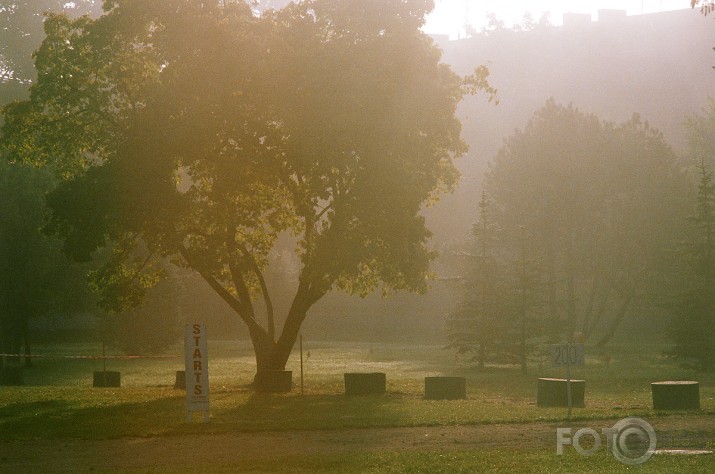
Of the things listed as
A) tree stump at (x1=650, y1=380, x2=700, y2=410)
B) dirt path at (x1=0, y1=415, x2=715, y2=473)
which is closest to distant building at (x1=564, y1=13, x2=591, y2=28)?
tree stump at (x1=650, y1=380, x2=700, y2=410)

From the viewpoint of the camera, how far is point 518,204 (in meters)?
70.7

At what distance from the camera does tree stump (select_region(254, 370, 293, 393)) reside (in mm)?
32750

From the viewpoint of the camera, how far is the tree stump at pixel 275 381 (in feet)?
107

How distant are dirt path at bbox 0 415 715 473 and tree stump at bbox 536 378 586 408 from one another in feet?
19.2

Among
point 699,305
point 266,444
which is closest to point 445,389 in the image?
point 266,444

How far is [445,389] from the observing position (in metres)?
29.9

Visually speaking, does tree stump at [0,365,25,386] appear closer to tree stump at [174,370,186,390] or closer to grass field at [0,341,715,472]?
grass field at [0,341,715,472]

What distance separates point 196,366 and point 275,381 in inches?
506

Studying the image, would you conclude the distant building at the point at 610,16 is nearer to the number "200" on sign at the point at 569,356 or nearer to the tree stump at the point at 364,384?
the tree stump at the point at 364,384

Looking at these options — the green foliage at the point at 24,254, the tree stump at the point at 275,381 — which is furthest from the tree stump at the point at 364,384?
the green foliage at the point at 24,254

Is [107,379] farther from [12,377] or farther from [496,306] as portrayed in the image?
[496,306]

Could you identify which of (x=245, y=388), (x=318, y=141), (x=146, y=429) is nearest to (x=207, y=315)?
(x=245, y=388)

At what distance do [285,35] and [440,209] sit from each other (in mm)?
77151

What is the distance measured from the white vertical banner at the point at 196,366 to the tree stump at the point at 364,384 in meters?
10.9
